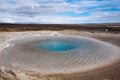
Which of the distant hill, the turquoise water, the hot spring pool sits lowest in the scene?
the distant hill

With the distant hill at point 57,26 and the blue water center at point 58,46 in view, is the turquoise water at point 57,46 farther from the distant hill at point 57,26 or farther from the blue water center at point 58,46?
the distant hill at point 57,26

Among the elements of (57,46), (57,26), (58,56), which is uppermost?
(58,56)

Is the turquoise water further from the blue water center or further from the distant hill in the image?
the distant hill

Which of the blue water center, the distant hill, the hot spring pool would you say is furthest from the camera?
the distant hill

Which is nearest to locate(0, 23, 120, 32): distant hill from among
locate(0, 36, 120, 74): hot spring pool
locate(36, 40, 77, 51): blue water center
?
locate(36, 40, 77, 51): blue water center

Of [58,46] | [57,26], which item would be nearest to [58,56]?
[58,46]

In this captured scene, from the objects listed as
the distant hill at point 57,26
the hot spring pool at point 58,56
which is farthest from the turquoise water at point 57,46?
the distant hill at point 57,26

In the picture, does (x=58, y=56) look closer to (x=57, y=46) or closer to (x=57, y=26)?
(x=57, y=46)

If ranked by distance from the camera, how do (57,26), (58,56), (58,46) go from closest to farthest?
(58,56)
(58,46)
(57,26)
